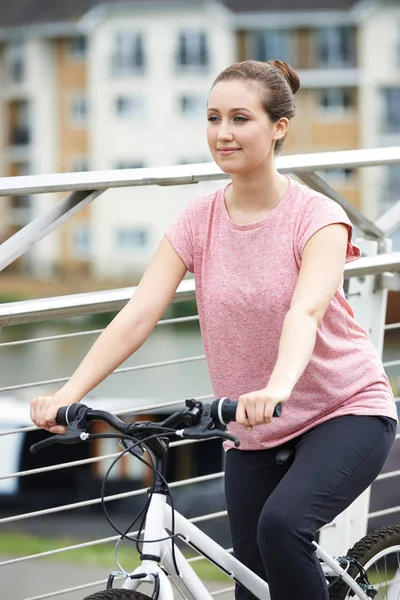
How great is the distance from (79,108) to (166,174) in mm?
45385

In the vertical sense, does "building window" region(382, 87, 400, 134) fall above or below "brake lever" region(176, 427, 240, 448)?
above

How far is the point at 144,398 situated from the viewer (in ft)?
150

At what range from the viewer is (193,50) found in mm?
46375

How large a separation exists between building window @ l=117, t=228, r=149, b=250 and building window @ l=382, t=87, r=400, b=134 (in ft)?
34.8

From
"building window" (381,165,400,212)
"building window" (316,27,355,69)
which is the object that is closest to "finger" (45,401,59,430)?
"building window" (381,165,400,212)

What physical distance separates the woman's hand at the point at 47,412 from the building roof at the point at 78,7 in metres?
44.8

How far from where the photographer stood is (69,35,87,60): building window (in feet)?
153

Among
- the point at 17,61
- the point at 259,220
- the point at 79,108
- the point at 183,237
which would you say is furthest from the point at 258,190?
the point at 17,61

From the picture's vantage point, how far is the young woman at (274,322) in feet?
6.61

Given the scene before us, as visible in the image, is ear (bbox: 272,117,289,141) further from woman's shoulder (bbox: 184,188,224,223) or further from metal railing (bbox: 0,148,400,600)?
metal railing (bbox: 0,148,400,600)

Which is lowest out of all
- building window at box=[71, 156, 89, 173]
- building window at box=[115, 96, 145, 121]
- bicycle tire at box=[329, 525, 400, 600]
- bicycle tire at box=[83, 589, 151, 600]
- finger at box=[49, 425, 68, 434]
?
bicycle tire at box=[329, 525, 400, 600]

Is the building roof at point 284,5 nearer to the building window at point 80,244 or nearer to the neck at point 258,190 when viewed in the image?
the building window at point 80,244

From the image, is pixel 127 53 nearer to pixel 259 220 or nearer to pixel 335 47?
pixel 335 47

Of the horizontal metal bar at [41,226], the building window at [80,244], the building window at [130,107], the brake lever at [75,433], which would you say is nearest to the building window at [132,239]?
the building window at [80,244]
